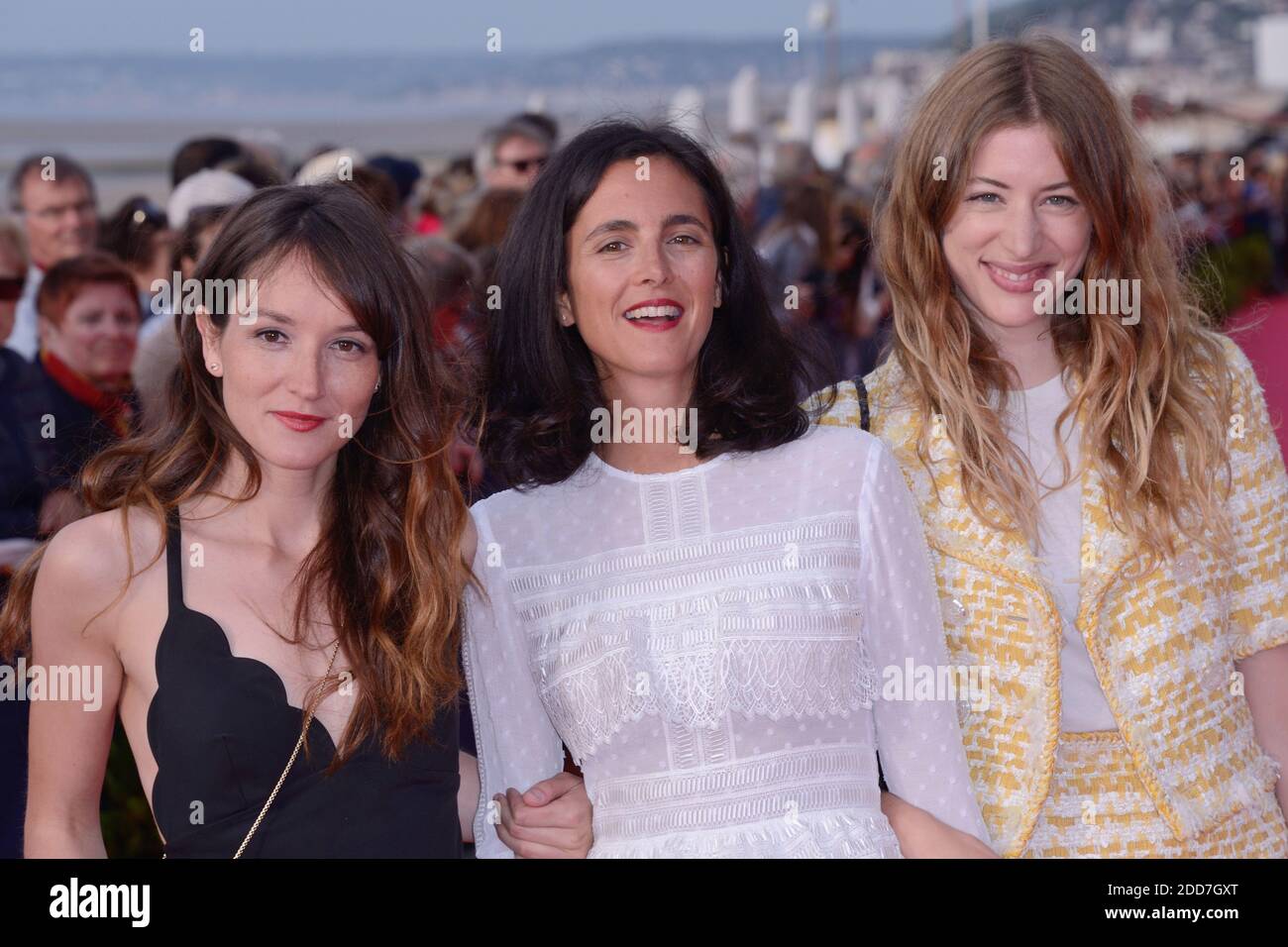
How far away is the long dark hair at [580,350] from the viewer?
9.13 feet

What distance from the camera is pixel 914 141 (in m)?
2.87

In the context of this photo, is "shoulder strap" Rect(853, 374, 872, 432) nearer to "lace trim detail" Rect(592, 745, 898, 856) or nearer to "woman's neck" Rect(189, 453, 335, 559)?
"lace trim detail" Rect(592, 745, 898, 856)

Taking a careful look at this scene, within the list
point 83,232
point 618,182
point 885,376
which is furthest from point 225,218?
point 83,232

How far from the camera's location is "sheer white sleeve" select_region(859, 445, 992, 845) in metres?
2.57

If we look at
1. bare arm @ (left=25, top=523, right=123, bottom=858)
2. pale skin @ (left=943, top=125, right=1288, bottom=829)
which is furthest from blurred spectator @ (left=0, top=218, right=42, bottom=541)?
pale skin @ (left=943, top=125, right=1288, bottom=829)

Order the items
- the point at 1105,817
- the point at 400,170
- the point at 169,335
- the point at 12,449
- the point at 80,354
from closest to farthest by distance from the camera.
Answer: the point at 1105,817 → the point at 12,449 → the point at 169,335 → the point at 80,354 → the point at 400,170

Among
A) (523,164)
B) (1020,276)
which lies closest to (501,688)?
(1020,276)

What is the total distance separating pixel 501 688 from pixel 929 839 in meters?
0.80

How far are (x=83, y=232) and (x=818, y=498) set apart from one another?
4.46 m

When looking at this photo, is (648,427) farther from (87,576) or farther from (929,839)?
(87,576)

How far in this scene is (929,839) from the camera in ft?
8.33

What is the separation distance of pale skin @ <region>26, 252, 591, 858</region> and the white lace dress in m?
0.13

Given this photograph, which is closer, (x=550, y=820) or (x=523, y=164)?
(x=550, y=820)
